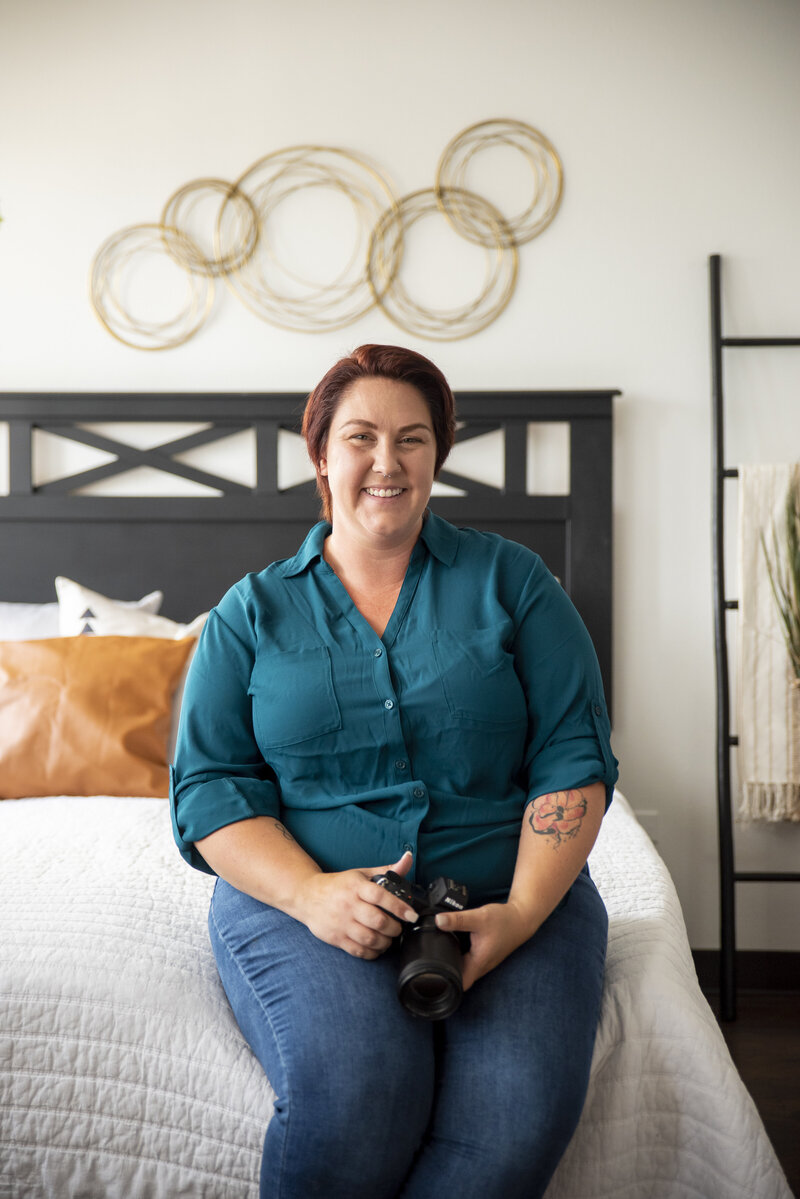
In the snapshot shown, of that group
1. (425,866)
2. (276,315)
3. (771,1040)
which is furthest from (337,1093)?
(276,315)

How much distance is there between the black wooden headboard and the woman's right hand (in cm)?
144

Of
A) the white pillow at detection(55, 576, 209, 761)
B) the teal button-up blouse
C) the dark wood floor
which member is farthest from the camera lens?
the white pillow at detection(55, 576, 209, 761)

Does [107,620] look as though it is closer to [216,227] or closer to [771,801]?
[216,227]

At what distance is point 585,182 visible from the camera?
7.84 feet

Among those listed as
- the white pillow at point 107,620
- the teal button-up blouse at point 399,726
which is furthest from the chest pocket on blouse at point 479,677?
the white pillow at point 107,620

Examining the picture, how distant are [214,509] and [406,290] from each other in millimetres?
762

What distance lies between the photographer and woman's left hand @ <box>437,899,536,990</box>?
1.02 meters

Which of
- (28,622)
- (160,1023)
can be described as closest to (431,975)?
(160,1023)

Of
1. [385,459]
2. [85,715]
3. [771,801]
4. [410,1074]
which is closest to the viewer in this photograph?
[410,1074]

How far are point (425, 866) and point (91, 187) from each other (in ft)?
6.88

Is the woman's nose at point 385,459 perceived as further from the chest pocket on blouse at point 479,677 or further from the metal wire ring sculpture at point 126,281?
the metal wire ring sculpture at point 126,281

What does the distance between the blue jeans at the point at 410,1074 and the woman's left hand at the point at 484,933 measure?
1.1 inches

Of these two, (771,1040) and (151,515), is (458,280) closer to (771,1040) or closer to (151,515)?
(151,515)

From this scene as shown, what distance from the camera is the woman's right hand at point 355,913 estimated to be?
102cm
